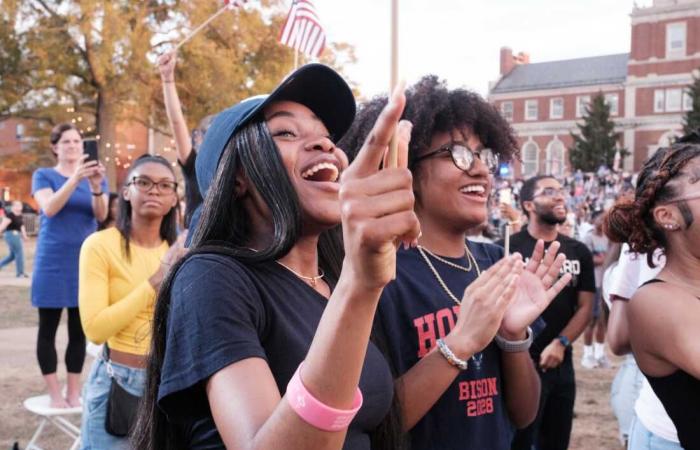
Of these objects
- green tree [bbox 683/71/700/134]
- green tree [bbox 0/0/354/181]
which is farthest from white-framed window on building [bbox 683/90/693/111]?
green tree [bbox 0/0/354/181]

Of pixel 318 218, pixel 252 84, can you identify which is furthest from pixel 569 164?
pixel 318 218

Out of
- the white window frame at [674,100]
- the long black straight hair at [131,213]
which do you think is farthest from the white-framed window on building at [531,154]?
the long black straight hair at [131,213]

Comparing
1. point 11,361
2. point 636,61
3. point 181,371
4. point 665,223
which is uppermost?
point 636,61

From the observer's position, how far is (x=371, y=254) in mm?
1126

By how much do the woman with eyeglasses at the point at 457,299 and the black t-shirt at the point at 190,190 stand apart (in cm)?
135

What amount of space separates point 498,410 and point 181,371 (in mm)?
1254

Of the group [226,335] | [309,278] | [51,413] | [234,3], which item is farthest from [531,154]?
[226,335]

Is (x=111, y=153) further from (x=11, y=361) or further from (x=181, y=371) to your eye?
(x=181, y=371)

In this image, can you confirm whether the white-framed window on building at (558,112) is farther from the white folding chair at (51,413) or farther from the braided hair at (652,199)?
the braided hair at (652,199)

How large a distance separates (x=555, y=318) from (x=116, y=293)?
2996 millimetres

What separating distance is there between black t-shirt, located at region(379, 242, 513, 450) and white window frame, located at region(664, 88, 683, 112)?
5298 centimetres

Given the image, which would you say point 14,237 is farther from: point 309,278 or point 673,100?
point 673,100

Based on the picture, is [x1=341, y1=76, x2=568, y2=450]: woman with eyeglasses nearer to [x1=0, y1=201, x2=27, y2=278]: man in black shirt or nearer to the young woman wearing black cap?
the young woman wearing black cap

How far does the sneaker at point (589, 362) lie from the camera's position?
332 inches
